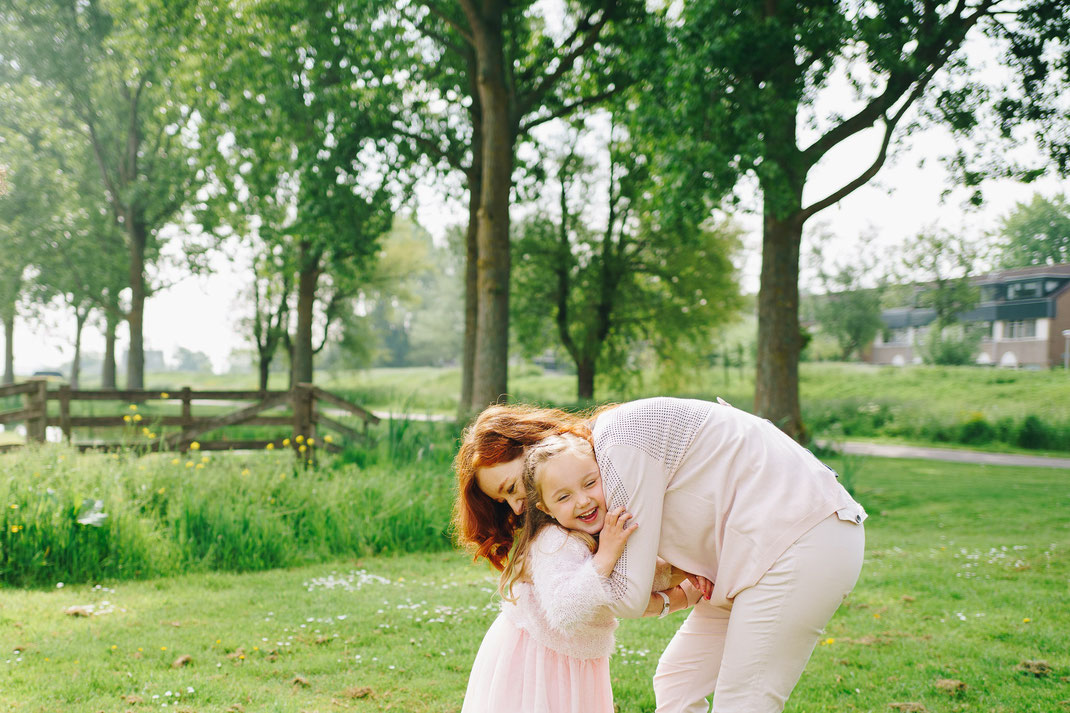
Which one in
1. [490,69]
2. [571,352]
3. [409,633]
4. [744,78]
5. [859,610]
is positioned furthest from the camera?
[571,352]

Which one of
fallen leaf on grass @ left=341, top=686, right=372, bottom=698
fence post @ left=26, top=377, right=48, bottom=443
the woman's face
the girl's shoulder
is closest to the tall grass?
fallen leaf on grass @ left=341, top=686, right=372, bottom=698

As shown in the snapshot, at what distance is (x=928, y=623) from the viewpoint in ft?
18.3

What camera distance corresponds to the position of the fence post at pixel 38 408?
11.6 m

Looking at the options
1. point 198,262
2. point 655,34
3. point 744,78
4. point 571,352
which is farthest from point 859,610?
point 198,262

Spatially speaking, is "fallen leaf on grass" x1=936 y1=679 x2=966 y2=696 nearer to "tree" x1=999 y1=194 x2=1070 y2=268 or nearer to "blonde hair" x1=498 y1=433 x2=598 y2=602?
"blonde hair" x1=498 y1=433 x2=598 y2=602

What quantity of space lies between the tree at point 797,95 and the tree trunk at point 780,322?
21mm

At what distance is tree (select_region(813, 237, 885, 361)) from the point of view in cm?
4391

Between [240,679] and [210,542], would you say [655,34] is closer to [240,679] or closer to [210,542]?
[210,542]

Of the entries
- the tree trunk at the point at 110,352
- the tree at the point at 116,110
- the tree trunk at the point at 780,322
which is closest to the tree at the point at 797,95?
the tree trunk at the point at 780,322

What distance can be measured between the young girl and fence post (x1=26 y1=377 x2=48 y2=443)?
37.1 ft

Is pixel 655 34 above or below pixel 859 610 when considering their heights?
above

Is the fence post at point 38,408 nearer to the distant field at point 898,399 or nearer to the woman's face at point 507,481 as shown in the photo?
the distant field at point 898,399

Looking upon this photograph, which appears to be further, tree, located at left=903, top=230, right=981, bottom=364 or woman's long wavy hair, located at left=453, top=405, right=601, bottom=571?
tree, located at left=903, top=230, right=981, bottom=364

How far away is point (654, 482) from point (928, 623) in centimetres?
435
